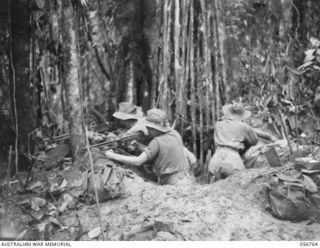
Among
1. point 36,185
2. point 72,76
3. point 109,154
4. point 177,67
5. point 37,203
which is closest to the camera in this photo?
point 37,203

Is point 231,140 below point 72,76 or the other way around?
below

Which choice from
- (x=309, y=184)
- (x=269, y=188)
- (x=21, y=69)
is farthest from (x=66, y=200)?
(x=309, y=184)

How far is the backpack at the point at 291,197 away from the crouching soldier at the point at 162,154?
4.40 feet

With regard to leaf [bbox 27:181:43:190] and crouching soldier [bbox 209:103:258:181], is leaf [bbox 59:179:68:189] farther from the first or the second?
crouching soldier [bbox 209:103:258:181]

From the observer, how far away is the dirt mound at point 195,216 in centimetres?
469

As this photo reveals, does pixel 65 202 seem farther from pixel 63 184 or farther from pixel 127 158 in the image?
pixel 127 158

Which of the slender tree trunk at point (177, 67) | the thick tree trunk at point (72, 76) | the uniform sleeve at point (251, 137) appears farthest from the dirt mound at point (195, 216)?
the slender tree trunk at point (177, 67)

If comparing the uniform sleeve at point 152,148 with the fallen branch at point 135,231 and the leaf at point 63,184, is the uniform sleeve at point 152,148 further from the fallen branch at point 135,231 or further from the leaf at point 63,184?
the fallen branch at point 135,231

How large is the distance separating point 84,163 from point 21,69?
121cm

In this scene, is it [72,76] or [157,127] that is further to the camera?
[157,127]

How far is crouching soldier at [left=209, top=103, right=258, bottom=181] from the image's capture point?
20.2ft

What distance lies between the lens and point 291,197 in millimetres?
4727

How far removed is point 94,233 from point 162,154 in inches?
54.3

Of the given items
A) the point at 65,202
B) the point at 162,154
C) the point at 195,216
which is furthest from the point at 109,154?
the point at 195,216
